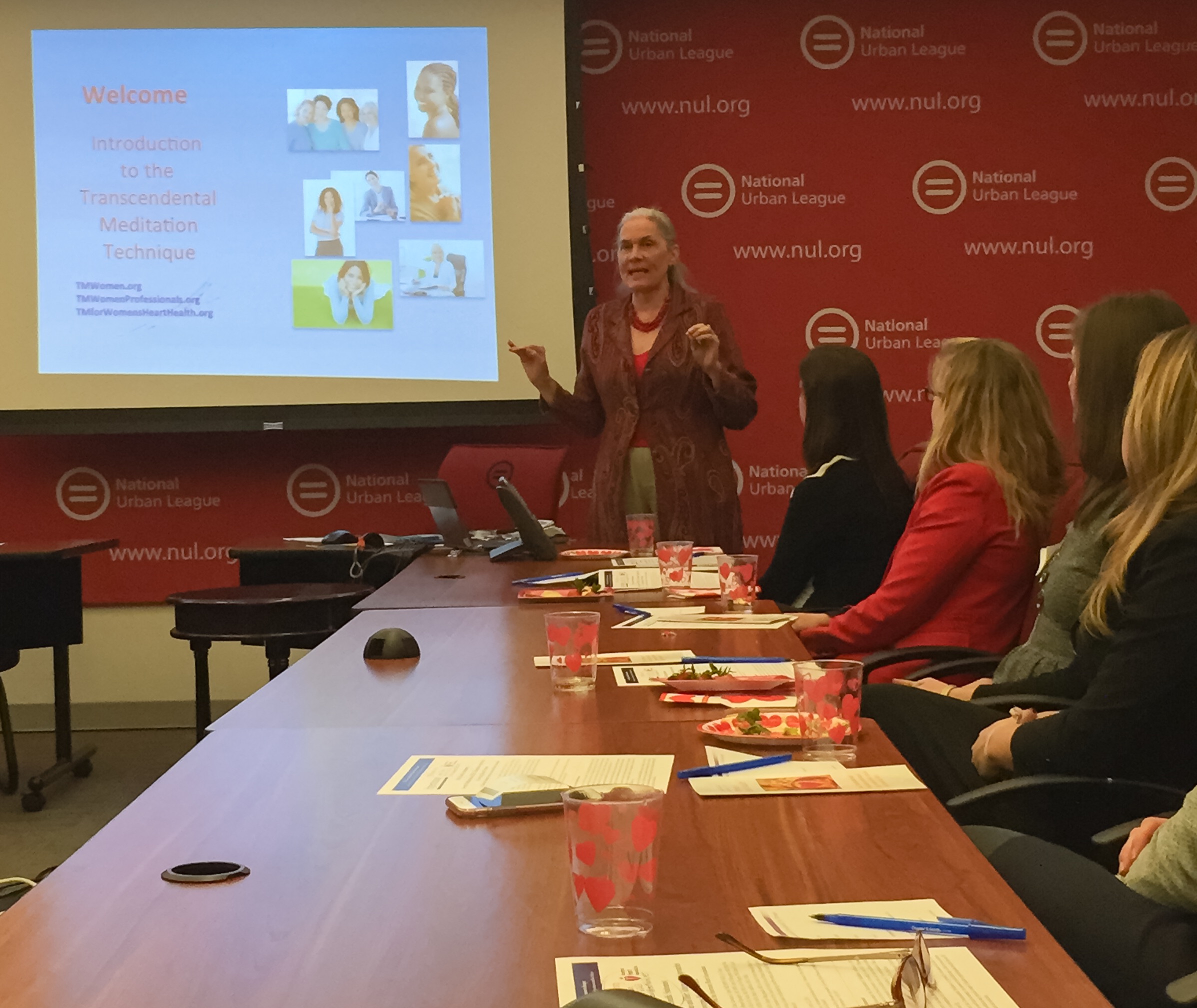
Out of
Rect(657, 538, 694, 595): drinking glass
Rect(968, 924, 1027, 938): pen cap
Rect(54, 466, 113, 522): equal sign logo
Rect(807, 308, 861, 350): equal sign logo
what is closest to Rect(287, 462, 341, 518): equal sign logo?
Rect(54, 466, 113, 522): equal sign logo

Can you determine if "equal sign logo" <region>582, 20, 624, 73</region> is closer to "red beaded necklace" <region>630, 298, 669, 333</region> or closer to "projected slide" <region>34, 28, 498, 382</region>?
"projected slide" <region>34, 28, 498, 382</region>

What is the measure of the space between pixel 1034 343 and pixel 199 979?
4850 millimetres

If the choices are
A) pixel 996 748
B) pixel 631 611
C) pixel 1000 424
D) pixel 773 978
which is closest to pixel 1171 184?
pixel 1000 424

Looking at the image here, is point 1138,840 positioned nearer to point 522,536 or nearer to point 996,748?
point 996,748

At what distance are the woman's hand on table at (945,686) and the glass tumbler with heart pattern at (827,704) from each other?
97 cm

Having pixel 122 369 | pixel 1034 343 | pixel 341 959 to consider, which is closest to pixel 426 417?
pixel 122 369

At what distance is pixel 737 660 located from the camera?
1.88 m

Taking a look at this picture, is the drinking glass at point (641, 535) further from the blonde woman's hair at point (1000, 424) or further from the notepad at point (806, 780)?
the notepad at point (806, 780)

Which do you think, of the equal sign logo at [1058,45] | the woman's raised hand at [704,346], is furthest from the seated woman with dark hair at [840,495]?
the equal sign logo at [1058,45]

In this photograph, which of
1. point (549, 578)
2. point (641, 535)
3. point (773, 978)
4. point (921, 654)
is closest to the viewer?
point (773, 978)

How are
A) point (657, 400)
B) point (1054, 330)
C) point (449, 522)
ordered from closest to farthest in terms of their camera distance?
point (449, 522), point (657, 400), point (1054, 330)

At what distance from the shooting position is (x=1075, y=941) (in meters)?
1.31

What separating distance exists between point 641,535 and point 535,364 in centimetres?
73

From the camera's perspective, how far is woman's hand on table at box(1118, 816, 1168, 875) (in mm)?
1484
